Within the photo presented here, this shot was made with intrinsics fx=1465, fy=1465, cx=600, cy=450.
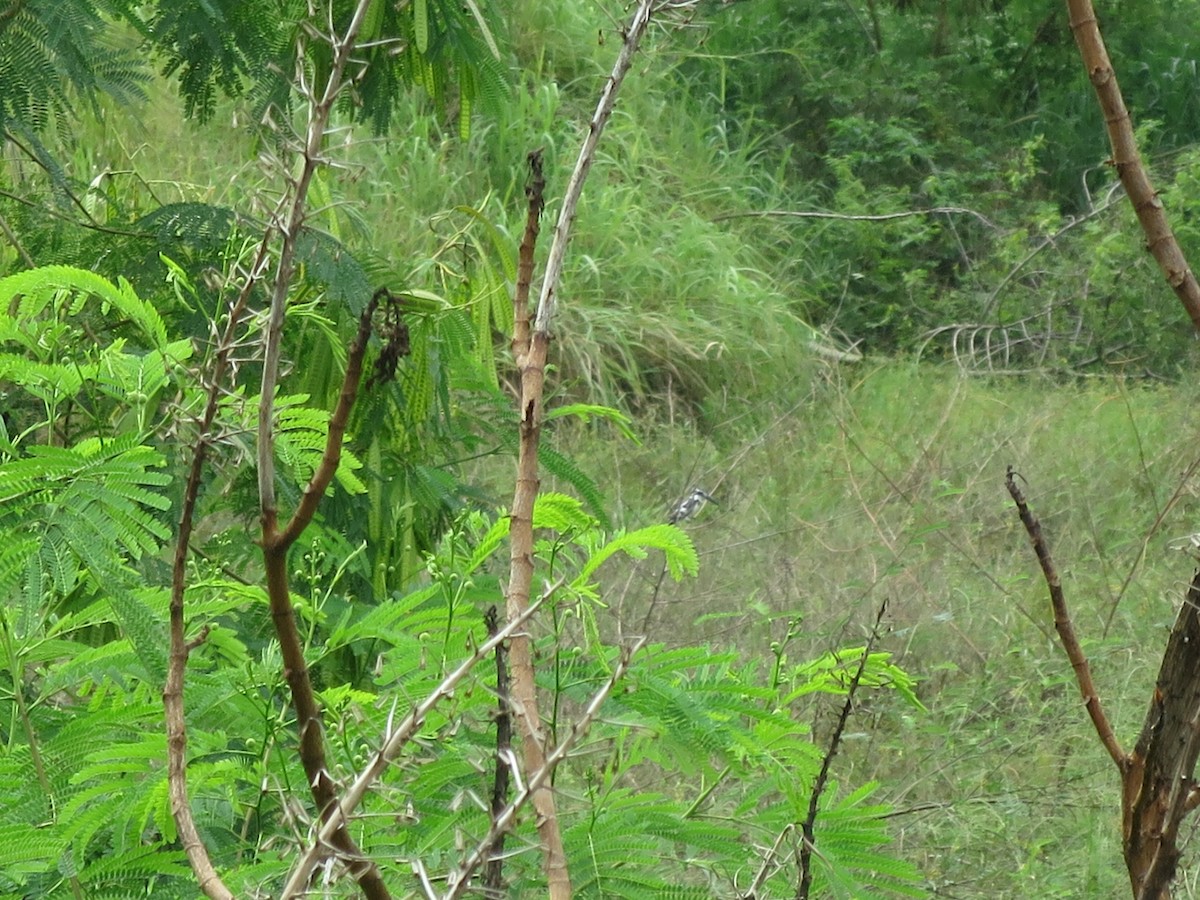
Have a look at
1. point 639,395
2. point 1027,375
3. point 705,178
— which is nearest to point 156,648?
point 639,395

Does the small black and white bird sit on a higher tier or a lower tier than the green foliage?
lower

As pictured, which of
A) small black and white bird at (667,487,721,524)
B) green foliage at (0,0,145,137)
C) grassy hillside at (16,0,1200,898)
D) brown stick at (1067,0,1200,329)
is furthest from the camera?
small black and white bird at (667,487,721,524)

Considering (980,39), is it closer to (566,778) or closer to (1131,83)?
(1131,83)

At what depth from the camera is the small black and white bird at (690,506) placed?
541cm

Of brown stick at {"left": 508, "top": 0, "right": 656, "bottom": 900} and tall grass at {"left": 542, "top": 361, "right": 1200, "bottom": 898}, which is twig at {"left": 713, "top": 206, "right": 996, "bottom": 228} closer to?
tall grass at {"left": 542, "top": 361, "right": 1200, "bottom": 898}

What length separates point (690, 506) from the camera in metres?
5.66

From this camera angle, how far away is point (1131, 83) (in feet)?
31.7

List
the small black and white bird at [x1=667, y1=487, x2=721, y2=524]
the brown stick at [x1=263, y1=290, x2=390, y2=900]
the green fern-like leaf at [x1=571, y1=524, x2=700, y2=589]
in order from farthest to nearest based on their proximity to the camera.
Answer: the small black and white bird at [x1=667, y1=487, x2=721, y2=524]
the green fern-like leaf at [x1=571, y1=524, x2=700, y2=589]
the brown stick at [x1=263, y1=290, x2=390, y2=900]

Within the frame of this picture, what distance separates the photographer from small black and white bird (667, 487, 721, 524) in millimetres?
5410

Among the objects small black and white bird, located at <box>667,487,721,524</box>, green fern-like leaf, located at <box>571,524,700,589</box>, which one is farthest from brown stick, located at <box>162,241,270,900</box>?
small black and white bird, located at <box>667,487,721,524</box>

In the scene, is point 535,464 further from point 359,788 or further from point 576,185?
point 359,788

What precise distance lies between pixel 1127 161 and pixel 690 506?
472 centimetres

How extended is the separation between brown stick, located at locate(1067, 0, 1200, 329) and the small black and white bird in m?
4.32

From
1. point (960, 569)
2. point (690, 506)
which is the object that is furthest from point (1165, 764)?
point (690, 506)
